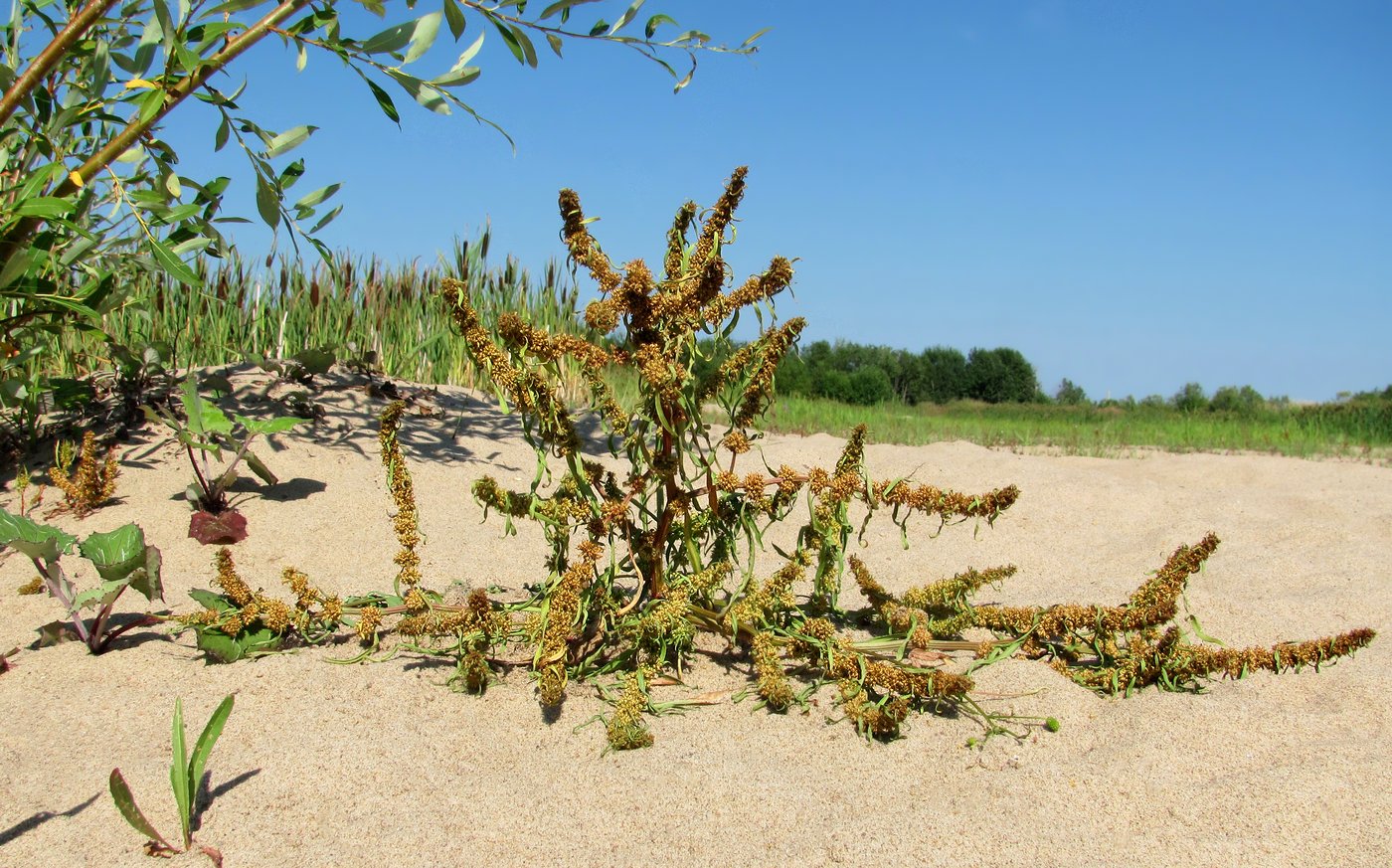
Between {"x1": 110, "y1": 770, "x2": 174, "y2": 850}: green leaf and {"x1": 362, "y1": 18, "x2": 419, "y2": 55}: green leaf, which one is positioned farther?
{"x1": 362, "y1": 18, "x2": 419, "y2": 55}: green leaf

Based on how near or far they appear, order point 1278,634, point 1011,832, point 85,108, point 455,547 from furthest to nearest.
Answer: point 455,547 → point 1278,634 → point 85,108 → point 1011,832

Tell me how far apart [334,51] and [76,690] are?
1791mm

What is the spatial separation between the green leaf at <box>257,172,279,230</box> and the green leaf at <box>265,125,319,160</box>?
111mm

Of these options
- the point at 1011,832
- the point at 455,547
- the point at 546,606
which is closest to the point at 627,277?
the point at 546,606

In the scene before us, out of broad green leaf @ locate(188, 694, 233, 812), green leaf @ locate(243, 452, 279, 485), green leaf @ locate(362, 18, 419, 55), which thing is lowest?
broad green leaf @ locate(188, 694, 233, 812)

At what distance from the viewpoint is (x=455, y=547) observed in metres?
3.84

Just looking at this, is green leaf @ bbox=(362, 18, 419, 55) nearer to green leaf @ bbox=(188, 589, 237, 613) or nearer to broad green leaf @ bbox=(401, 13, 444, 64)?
broad green leaf @ bbox=(401, 13, 444, 64)

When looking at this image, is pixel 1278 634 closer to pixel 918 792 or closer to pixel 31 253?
pixel 918 792

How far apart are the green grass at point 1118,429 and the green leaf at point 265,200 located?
212 inches

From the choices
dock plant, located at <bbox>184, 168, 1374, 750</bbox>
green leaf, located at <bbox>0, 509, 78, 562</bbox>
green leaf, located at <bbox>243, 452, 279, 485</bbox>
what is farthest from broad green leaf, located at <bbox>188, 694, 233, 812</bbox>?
green leaf, located at <bbox>243, 452, 279, 485</bbox>

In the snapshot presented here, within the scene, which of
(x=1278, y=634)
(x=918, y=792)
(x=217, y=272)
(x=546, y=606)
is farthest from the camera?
(x=217, y=272)

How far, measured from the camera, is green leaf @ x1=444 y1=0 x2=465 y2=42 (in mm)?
2684

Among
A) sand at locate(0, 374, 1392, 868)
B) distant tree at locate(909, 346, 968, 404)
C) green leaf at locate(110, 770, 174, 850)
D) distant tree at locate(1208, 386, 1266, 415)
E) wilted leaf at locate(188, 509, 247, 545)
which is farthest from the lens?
distant tree at locate(909, 346, 968, 404)

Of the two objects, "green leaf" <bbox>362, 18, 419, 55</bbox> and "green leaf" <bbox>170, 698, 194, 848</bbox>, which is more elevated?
"green leaf" <bbox>362, 18, 419, 55</bbox>
